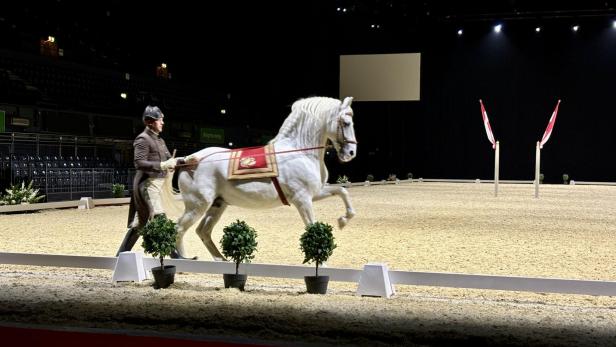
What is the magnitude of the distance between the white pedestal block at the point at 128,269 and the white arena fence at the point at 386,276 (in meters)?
0.14

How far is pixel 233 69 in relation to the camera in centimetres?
2902

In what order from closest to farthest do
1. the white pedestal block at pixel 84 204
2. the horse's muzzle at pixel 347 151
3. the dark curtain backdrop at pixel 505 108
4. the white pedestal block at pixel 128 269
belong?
1. the white pedestal block at pixel 128 269
2. the horse's muzzle at pixel 347 151
3. the white pedestal block at pixel 84 204
4. the dark curtain backdrop at pixel 505 108

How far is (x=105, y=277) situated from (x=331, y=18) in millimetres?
22807

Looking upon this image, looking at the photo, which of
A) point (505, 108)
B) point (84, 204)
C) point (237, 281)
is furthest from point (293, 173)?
point (505, 108)

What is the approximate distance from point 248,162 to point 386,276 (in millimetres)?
1763

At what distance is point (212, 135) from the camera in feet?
86.0

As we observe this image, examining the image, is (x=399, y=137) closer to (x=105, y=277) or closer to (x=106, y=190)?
(x=106, y=190)

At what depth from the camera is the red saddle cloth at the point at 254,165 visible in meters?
5.71

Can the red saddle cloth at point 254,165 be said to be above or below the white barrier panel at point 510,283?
above

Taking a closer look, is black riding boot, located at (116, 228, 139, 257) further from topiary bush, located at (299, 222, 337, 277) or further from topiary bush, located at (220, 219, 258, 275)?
topiary bush, located at (299, 222, 337, 277)

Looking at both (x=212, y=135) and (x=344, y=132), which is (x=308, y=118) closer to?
(x=344, y=132)

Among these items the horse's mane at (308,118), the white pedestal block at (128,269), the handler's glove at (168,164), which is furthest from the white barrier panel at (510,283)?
the handler's glove at (168,164)

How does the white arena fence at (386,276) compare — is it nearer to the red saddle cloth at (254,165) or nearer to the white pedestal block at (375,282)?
the white pedestal block at (375,282)

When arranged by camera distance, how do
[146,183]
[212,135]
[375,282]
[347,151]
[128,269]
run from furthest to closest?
[212,135] → [146,183] → [347,151] → [128,269] → [375,282]
